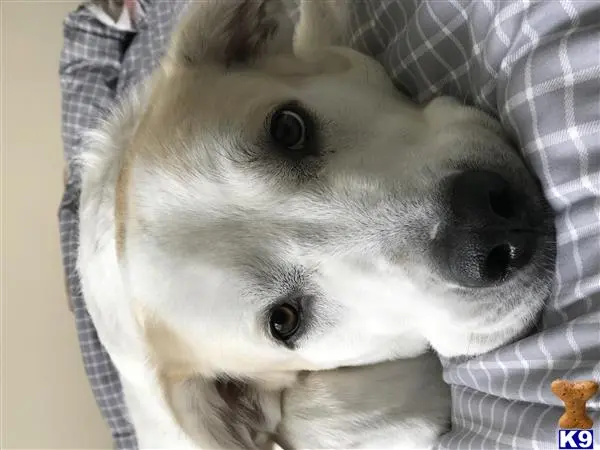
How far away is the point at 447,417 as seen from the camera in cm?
134

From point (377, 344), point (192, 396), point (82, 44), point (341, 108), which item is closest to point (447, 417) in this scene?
point (377, 344)

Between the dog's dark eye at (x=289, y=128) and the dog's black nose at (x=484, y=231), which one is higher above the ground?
the dog's dark eye at (x=289, y=128)

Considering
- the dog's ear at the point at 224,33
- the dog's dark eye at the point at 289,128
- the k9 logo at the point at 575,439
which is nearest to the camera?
the k9 logo at the point at 575,439

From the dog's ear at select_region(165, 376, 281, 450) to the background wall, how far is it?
5.38 ft

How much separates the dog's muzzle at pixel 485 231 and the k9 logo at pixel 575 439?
10.1 inches

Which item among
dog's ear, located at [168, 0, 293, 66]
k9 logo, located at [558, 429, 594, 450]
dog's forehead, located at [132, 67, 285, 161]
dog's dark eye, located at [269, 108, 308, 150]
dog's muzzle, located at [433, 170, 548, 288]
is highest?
dog's ear, located at [168, 0, 293, 66]

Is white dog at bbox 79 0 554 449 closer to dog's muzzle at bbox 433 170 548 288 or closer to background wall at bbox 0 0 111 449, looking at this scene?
dog's muzzle at bbox 433 170 548 288

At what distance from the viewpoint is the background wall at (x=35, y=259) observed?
286 cm

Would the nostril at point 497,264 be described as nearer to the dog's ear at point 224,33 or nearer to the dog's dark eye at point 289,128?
the dog's dark eye at point 289,128

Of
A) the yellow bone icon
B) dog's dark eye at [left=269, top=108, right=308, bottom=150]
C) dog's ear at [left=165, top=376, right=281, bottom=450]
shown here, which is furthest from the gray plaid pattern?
dog's ear at [left=165, top=376, right=281, bottom=450]

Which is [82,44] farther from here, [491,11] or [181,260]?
[491,11]

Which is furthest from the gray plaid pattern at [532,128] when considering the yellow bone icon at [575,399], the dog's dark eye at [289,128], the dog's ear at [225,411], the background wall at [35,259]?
the background wall at [35,259]

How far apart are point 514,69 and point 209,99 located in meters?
0.61

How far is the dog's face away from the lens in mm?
1014
